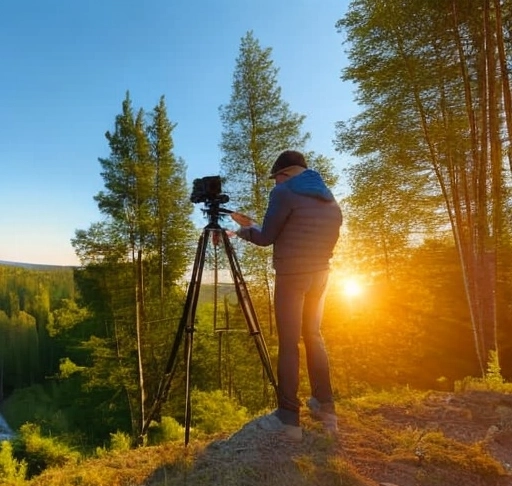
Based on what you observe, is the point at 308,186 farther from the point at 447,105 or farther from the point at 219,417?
the point at 447,105

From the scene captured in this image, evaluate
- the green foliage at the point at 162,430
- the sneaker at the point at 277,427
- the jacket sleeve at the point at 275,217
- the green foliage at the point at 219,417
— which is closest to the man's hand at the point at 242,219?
the jacket sleeve at the point at 275,217

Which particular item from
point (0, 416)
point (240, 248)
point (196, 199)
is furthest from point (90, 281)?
point (0, 416)

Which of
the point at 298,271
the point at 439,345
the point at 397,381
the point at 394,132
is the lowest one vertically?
the point at 397,381

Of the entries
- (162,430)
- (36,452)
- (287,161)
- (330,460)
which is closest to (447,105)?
(287,161)

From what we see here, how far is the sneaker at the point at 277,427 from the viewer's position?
2.89 m

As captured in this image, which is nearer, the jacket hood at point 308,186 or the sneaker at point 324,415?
the jacket hood at point 308,186

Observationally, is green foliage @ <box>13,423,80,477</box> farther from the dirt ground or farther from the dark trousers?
the dark trousers

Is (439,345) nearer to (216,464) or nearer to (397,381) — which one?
(397,381)

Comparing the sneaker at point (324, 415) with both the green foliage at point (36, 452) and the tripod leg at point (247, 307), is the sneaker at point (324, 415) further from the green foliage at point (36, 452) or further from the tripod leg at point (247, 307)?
the green foliage at point (36, 452)

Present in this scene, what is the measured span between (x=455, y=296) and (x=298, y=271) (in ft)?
51.7

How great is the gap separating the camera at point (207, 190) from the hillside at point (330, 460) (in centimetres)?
181

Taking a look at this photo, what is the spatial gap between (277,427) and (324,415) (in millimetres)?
496

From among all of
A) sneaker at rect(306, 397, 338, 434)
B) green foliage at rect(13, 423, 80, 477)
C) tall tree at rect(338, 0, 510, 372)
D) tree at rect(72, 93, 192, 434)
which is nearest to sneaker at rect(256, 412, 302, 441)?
sneaker at rect(306, 397, 338, 434)

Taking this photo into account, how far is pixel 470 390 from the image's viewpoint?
187 inches
